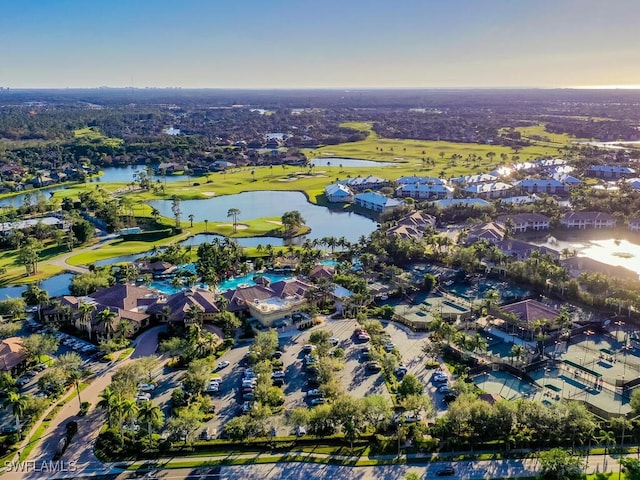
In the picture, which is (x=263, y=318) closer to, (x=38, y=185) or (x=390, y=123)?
(x=38, y=185)

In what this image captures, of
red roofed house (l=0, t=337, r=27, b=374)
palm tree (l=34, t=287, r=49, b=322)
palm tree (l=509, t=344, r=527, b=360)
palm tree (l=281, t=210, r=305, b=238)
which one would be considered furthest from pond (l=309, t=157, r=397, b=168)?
red roofed house (l=0, t=337, r=27, b=374)

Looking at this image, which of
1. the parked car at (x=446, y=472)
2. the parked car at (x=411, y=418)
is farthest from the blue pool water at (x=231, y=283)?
the parked car at (x=446, y=472)

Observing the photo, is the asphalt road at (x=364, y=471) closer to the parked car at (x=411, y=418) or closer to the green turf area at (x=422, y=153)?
the parked car at (x=411, y=418)

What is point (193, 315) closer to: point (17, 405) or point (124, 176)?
point (17, 405)

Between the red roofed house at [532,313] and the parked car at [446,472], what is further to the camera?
the red roofed house at [532,313]

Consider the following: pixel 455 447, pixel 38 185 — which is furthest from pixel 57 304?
pixel 38 185

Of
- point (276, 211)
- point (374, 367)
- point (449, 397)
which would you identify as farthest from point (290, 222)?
point (449, 397)

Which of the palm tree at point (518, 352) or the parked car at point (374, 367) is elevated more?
the palm tree at point (518, 352)
